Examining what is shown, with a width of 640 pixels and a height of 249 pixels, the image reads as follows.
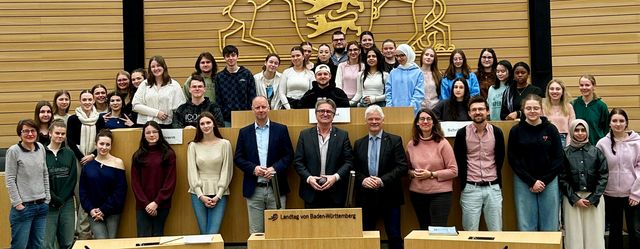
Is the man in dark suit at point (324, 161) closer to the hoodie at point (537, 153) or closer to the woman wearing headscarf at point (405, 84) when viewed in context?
the woman wearing headscarf at point (405, 84)

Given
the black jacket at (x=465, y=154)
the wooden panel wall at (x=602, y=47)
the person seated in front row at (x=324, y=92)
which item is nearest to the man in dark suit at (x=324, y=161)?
the person seated in front row at (x=324, y=92)

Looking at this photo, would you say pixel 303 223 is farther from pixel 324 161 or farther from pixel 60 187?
pixel 60 187

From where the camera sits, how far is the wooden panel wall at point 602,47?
8.76 m

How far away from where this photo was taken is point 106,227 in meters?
5.93

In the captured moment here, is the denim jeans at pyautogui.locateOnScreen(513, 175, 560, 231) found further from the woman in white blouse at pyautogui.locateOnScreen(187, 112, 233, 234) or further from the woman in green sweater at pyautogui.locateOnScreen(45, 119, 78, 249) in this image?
the woman in green sweater at pyautogui.locateOnScreen(45, 119, 78, 249)

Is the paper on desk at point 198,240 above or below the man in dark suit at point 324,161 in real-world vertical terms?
below

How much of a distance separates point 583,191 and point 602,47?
386 cm

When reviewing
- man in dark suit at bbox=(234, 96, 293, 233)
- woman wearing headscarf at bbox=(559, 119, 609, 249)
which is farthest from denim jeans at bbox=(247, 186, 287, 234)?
woman wearing headscarf at bbox=(559, 119, 609, 249)

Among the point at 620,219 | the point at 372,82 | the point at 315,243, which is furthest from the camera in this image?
the point at 372,82

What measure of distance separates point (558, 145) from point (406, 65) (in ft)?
5.62

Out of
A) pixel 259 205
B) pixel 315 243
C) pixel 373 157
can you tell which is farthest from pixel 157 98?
pixel 315 243

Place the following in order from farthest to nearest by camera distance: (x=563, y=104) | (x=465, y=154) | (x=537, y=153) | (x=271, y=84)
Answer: (x=271, y=84) < (x=563, y=104) < (x=465, y=154) < (x=537, y=153)

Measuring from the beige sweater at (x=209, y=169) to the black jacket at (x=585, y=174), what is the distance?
2882mm

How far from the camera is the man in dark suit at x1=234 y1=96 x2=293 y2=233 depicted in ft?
18.9
